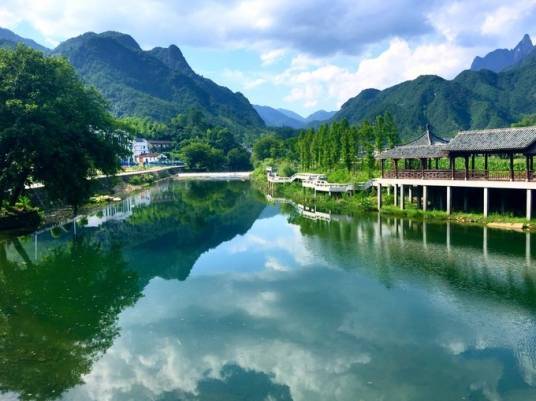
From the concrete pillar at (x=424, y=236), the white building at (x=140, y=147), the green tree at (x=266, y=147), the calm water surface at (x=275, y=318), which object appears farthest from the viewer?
the white building at (x=140, y=147)

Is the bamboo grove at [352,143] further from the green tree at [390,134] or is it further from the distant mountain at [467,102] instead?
the distant mountain at [467,102]

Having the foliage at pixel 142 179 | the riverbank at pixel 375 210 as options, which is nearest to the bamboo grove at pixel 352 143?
the riverbank at pixel 375 210

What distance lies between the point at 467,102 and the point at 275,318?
174 metres

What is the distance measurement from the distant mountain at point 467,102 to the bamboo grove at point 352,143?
87248 mm

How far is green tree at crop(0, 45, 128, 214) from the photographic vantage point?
29828 millimetres

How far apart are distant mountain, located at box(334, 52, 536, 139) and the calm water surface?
417 feet

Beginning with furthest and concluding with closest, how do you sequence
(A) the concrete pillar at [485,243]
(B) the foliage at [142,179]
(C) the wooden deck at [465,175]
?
(B) the foliage at [142,179]
(C) the wooden deck at [465,175]
(A) the concrete pillar at [485,243]

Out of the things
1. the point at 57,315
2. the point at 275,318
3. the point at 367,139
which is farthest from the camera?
the point at 367,139

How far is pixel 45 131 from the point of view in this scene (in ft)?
100

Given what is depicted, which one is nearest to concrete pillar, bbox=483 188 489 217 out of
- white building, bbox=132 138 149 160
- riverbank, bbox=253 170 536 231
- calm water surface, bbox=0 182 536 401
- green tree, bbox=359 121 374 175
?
riverbank, bbox=253 170 536 231

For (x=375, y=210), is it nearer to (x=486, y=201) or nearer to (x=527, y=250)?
(x=486, y=201)

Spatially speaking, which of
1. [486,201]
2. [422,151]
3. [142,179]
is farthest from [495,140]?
[142,179]

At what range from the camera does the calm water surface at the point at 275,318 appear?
1184cm

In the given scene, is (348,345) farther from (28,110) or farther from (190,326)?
(28,110)
